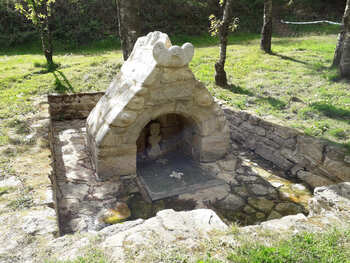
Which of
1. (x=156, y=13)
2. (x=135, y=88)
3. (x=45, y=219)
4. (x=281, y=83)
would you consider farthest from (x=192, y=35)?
(x=45, y=219)

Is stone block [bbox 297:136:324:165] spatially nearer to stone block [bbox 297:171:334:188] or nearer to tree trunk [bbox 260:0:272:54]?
stone block [bbox 297:171:334:188]

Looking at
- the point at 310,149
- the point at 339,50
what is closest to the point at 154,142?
the point at 310,149

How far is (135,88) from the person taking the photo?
4613 millimetres

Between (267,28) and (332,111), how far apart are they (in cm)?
567

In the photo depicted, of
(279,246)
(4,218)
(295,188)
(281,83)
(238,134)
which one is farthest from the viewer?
(281,83)

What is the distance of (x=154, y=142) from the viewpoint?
19.4 ft

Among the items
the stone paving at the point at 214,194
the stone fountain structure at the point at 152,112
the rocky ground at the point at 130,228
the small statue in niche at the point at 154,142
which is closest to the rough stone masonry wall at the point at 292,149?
the stone paving at the point at 214,194

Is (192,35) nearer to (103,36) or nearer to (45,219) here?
(103,36)

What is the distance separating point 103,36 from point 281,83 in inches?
392

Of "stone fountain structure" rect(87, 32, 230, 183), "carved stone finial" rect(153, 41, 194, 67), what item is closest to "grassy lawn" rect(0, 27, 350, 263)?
"stone fountain structure" rect(87, 32, 230, 183)

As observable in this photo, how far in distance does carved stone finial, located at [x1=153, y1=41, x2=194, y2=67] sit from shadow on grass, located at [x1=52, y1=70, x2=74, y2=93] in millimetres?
4971

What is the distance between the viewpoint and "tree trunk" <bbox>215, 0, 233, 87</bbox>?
764 cm

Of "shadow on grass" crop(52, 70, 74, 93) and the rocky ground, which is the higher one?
"shadow on grass" crop(52, 70, 74, 93)

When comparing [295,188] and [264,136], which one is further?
[264,136]
